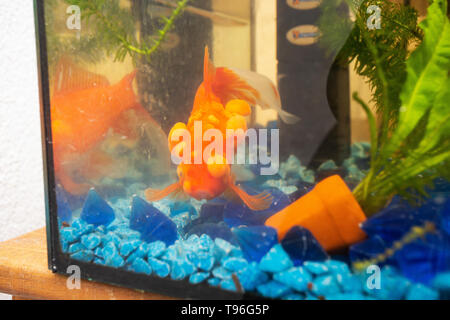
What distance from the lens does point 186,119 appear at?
1.61 ft

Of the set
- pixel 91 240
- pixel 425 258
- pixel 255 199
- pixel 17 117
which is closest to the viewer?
pixel 425 258

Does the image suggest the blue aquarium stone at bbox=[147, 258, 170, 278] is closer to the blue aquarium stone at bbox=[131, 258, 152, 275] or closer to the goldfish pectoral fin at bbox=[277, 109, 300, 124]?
the blue aquarium stone at bbox=[131, 258, 152, 275]

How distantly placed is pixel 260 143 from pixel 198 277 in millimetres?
195

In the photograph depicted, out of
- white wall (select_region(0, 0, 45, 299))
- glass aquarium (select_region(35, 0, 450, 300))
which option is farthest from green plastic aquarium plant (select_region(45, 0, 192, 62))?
white wall (select_region(0, 0, 45, 299))

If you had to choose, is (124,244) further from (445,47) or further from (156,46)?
(445,47)

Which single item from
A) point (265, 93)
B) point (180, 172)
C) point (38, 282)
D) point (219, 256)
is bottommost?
point (38, 282)

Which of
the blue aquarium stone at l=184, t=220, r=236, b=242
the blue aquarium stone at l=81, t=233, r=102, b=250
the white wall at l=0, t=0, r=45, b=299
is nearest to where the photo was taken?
the blue aquarium stone at l=184, t=220, r=236, b=242

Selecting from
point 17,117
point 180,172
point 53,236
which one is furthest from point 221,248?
point 17,117

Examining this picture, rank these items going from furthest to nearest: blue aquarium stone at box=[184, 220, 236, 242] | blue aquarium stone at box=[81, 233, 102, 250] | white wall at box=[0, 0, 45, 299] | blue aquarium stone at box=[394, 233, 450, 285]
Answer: white wall at box=[0, 0, 45, 299] → blue aquarium stone at box=[81, 233, 102, 250] → blue aquarium stone at box=[184, 220, 236, 242] → blue aquarium stone at box=[394, 233, 450, 285]

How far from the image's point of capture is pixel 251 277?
44 centimetres

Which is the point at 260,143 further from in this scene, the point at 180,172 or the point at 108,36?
the point at 108,36

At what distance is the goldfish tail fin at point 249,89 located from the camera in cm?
43

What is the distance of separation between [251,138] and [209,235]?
5.7 inches

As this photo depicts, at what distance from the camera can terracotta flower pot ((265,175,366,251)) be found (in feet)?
1.31
